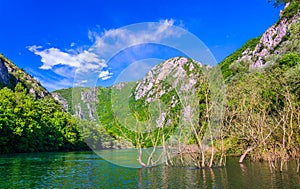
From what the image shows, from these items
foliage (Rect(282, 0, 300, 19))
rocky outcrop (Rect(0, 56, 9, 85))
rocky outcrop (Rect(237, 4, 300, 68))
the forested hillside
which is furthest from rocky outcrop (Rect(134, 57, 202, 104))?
rocky outcrop (Rect(0, 56, 9, 85))

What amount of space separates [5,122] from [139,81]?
42147 millimetres

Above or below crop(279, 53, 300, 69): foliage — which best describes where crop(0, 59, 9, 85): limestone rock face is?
above

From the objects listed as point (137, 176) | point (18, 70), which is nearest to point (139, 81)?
point (137, 176)

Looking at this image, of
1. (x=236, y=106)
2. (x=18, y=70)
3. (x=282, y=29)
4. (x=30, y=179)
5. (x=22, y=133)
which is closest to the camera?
(x=30, y=179)

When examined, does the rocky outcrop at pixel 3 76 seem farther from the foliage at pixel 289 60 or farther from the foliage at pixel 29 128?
the foliage at pixel 289 60

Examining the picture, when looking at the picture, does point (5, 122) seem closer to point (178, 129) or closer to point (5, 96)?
point (5, 96)

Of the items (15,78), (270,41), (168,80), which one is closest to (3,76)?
(15,78)

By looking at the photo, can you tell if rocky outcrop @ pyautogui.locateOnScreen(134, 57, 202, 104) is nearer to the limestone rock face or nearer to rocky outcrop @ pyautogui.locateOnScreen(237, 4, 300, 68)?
rocky outcrop @ pyautogui.locateOnScreen(237, 4, 300, 68)

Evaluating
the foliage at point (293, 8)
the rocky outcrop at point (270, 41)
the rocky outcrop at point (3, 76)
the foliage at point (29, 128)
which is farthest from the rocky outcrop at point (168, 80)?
the rocky outcrop at point (3, 76)

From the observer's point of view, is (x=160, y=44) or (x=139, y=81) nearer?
(x=160, y=44)

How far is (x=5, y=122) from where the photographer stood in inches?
2367

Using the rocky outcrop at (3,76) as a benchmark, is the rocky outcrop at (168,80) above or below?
below

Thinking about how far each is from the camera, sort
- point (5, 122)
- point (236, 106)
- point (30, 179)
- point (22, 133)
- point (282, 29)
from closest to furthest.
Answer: point (30, 179)
point (236, 106)
point (5, 122)
point (22, 133)
point (282, 29)

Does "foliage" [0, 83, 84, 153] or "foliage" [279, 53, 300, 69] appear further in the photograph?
"foliage" [0, 83, 84, 153]
